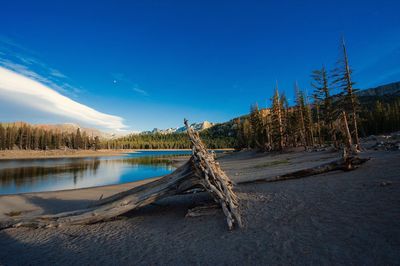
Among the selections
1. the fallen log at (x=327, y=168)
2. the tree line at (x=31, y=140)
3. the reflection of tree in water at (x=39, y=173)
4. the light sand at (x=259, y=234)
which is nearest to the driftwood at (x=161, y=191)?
the light sand at (x=259, y=234)

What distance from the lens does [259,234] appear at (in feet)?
20.5

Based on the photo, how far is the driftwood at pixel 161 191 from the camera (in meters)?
8.35

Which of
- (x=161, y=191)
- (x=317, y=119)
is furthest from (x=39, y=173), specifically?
(x=317, y=119)

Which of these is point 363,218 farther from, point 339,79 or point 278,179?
point 339,79

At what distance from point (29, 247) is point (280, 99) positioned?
142 ft

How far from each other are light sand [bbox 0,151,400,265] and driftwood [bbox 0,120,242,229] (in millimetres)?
336

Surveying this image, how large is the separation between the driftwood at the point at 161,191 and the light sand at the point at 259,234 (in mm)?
336

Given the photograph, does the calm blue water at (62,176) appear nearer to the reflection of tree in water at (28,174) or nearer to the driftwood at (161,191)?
the reflection of tree in water at (28,174)

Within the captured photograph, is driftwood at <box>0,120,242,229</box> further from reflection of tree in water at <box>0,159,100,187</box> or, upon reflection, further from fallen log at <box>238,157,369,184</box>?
reflection of tree in water at <box>0,159,100,187</box>

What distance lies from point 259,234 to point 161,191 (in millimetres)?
4090

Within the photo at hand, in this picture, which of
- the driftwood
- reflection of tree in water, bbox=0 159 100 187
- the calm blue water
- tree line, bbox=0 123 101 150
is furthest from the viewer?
tree line, bbox=0 123 101 150

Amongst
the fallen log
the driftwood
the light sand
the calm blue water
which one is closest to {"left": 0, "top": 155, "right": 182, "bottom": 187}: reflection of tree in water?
the calm blue water

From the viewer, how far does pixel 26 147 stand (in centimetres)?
10281

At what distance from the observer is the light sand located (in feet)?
16.6
